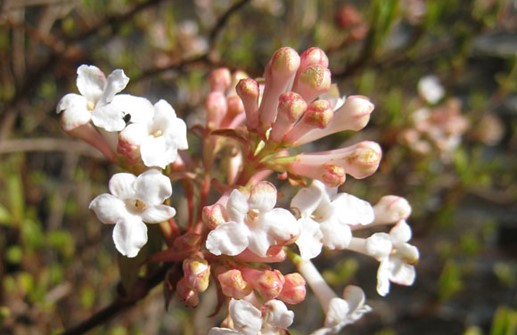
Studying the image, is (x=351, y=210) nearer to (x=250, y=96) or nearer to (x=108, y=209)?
(x=250, y=96)

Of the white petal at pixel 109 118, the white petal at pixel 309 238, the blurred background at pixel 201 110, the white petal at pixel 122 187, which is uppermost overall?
the white petal at pixel 109 118

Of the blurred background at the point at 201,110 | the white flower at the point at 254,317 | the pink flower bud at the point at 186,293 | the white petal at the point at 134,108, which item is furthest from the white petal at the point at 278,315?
the blurred background at the point at 201,110

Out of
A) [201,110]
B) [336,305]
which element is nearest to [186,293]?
[336,305]

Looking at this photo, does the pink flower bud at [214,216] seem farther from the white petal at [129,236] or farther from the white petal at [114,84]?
the white petal at [114,84]

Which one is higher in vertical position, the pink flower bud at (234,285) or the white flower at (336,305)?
the pink flower bud at (234,285)

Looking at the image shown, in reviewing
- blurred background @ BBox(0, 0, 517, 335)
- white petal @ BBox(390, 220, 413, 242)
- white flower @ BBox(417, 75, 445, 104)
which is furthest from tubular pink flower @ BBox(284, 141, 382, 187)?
white flower @ BBox(417, 75, 445, 104)

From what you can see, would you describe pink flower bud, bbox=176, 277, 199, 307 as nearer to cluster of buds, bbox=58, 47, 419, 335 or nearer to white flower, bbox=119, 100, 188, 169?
cluster of buds, bbox=58, 47, 419, 335

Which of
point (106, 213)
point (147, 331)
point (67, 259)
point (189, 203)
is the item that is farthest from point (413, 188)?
point (106, 213)
